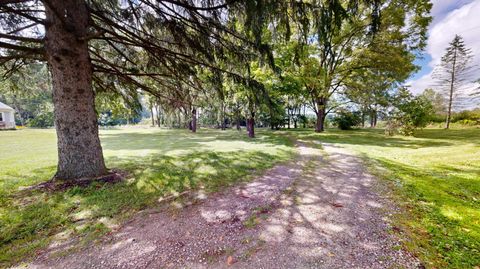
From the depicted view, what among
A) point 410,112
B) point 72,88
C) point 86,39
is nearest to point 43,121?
point 72,88

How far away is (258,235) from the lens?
2312 mm

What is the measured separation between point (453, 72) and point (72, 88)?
33887mm

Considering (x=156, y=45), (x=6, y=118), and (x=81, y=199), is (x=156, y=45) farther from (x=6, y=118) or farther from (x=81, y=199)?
(x=6, y=118)

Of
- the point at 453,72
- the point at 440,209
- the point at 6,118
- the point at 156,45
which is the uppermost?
the point at 453,72

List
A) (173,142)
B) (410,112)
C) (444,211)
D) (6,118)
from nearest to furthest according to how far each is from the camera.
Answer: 1. (444,211)
2. (173,142)
3. (410,112)
4. (6,118)

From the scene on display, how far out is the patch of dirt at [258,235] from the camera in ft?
6.23

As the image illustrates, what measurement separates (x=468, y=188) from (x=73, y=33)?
28.0ft

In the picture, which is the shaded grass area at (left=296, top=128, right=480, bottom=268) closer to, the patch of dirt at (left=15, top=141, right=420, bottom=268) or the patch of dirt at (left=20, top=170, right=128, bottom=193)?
the patch of dirt at (left=15, top=141, right=420, bottom=268)

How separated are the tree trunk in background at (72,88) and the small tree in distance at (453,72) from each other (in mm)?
31676

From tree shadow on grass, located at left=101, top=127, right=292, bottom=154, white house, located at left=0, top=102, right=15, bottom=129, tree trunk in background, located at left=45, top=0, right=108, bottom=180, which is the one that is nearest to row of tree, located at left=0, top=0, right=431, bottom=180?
tree trunk in background, located at left=45, top=0, right=108, bottom=180

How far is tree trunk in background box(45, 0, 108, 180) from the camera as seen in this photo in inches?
145

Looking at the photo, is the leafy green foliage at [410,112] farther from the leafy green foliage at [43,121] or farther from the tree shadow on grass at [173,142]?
the leafy green foliage at [43,121]

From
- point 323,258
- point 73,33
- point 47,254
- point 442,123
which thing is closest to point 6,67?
point 73,33

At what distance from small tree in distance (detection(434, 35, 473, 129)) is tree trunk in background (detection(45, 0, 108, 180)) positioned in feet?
104
